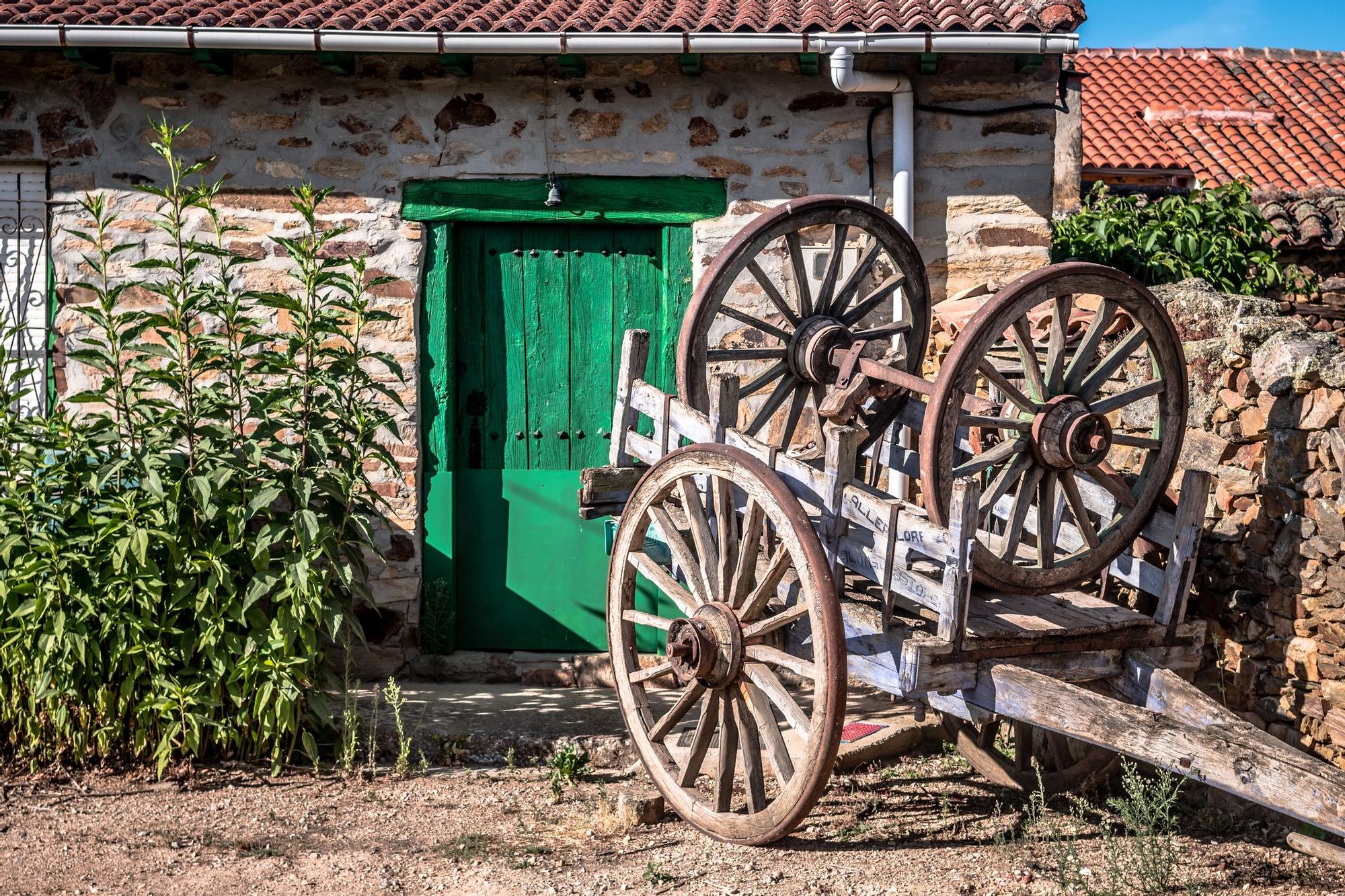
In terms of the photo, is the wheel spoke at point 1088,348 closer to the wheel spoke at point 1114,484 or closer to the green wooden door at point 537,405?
the wheel spoke at point 1114,484

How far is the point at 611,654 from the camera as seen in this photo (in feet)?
13.1

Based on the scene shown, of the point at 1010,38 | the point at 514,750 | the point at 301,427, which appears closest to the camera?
the point at 301,427

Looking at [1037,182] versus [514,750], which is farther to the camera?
[1037,182]

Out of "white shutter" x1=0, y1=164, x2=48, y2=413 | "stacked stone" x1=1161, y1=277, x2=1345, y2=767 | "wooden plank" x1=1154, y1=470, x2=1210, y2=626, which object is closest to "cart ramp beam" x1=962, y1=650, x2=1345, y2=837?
"wooden plank" x1=1154, y1=470, x2=1210, y2=626

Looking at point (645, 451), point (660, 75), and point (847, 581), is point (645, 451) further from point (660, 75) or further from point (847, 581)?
point (660, 75)

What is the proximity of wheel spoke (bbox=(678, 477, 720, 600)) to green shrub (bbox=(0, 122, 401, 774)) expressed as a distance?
3.52 ft

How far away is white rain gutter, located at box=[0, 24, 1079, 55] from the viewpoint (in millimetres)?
5199

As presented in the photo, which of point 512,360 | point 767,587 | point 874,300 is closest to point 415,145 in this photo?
point 512,360

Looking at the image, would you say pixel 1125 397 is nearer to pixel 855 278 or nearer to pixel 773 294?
pixel 855 278

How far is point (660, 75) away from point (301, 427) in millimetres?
2375

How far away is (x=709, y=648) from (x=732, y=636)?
0.07 meters

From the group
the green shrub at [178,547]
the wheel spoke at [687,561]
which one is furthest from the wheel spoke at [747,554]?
the green shrub at [178,547]

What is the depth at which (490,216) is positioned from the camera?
562 cm

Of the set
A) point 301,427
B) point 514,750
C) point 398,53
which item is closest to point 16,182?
point 398,53
